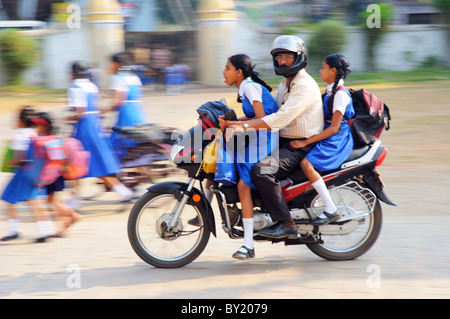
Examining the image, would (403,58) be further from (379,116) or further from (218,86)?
(379,116)

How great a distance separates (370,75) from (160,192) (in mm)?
16477

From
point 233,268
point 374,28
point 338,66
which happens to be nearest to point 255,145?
point 338,66

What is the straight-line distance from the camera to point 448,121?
1187 cm

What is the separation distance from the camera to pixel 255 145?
15.3 ft

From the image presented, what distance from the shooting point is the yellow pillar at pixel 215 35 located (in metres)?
19.4

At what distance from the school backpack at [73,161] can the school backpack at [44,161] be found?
257 millimetres

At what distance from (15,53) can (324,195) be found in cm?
1655

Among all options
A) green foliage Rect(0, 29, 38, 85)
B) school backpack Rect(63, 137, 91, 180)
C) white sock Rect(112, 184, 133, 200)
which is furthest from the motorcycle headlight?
green foliage Rect(0, 29, 38, 85)

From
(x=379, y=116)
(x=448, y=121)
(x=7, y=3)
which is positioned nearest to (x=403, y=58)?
(x=448, y=121)

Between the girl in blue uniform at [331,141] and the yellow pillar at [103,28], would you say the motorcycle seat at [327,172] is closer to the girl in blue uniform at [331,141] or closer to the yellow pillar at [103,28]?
the girl in blue uniform at [331,141]

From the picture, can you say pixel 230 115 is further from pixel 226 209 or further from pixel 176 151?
pixel 226 209

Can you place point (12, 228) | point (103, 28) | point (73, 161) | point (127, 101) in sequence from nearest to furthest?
point (12, 228) → point (73, 161) → point (127, 101) → point (103, 28)

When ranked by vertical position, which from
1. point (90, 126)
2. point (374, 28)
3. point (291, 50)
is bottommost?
point (90, 126)

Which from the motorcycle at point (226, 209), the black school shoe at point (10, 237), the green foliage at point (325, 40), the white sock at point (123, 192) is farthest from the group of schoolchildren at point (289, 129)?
the green foliage at point (325, 40)
